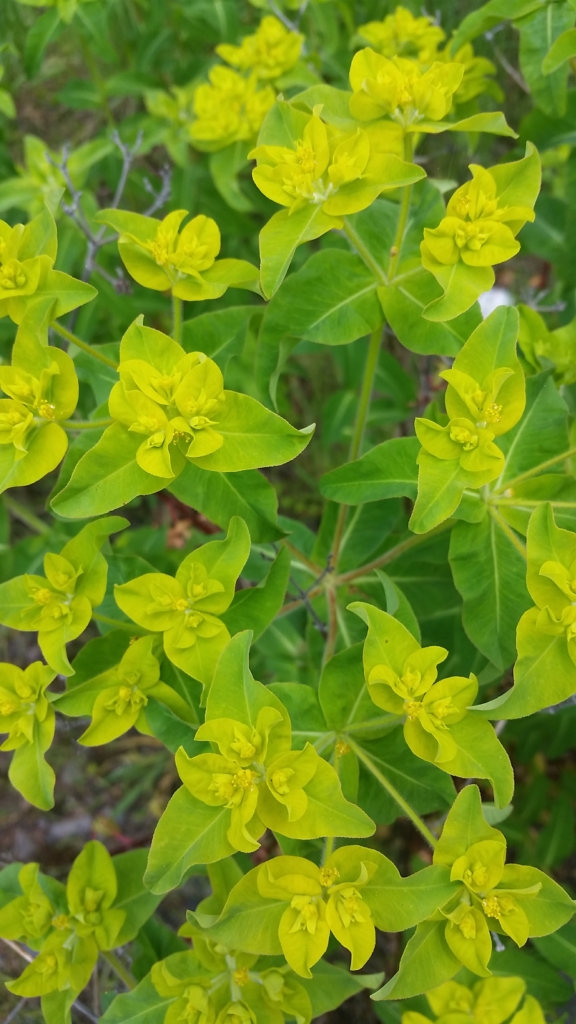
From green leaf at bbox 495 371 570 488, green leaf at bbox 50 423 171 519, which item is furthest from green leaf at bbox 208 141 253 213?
green leaf at bbox 50 423 171 519

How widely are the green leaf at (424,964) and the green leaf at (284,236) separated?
1.20 meters

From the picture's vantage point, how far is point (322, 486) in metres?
1.56

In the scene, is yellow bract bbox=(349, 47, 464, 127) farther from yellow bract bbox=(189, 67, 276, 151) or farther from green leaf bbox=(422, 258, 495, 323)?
yellow bract bbox=(189, 67, 276, 151)

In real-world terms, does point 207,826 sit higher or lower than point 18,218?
lower

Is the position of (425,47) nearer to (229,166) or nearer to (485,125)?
(229,166)

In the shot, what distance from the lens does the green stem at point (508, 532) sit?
1490 mm

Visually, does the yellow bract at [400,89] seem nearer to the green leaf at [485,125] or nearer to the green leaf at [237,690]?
the green leaf at [485,125]

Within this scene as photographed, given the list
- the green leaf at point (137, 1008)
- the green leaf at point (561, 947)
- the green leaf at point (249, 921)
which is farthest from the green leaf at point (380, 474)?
the green leaf at point (561, 947)

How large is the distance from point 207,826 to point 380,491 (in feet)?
2.37

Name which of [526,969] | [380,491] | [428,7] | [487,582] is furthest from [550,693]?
[428,7]

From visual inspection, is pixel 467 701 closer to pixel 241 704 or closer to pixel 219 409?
pixel 241 704

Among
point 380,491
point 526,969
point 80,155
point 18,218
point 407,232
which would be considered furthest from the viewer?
point 18,218

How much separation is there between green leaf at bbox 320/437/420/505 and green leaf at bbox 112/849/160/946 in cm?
106

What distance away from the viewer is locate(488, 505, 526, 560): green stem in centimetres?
149
